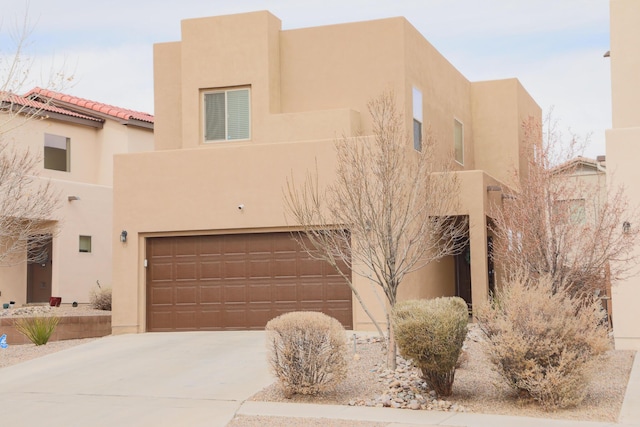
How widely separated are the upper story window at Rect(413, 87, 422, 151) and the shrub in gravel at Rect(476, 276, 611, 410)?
32.5 feet

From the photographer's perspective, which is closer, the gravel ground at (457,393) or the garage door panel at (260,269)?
the gravel ground at (457,393)

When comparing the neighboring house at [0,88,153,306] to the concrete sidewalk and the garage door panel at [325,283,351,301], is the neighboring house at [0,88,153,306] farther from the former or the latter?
the garage door panel at [325,283,351,301]

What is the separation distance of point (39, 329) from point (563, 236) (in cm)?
1062

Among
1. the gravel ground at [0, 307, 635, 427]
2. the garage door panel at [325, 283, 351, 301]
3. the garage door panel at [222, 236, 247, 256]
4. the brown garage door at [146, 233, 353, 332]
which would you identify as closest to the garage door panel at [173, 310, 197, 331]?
the brown garage door at [146, 233, 353, 332]

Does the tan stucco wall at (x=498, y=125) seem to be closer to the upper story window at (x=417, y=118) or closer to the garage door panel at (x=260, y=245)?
the upper story window at (x=417, y=118)

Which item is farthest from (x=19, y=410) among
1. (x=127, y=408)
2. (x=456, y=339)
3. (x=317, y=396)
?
(x=456, y=339)

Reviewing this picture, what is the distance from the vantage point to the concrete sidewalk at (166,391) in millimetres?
10828

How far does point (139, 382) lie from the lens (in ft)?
44.6

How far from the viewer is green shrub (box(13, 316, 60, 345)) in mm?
18250

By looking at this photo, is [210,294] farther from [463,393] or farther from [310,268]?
[463,393]

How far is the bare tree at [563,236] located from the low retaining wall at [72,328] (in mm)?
10438

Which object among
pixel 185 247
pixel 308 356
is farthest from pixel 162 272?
pixel 308 356

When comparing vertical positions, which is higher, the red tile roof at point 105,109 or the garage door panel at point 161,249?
the red tile roof at point 105,109

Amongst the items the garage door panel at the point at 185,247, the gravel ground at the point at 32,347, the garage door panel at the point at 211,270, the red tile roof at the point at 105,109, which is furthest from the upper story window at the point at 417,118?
the red tile roof at the point at 105,109
